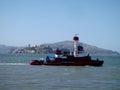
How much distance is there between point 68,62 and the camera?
64.8 m

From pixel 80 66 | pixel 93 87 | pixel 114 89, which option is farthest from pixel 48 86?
pixel 80 66

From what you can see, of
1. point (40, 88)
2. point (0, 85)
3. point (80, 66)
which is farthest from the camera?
point (80, 66)

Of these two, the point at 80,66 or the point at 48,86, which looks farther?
the point at 80,66

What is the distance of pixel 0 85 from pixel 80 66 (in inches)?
1294

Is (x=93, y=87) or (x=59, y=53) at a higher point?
(x=59, y=53)

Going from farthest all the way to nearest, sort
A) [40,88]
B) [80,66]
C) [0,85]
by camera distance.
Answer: [80,66] → [0,85] → [40,88]

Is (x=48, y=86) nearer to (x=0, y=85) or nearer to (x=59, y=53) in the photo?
(x=0, y=85)

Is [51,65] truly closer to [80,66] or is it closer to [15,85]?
[80,66]

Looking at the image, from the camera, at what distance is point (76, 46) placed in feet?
212

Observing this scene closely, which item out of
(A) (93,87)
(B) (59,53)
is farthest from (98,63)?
(A) (93,87)

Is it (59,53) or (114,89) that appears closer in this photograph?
(114,89)

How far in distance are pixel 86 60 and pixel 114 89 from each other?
1353 inches

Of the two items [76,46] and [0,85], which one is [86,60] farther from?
[0,85]

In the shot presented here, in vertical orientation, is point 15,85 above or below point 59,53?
below
